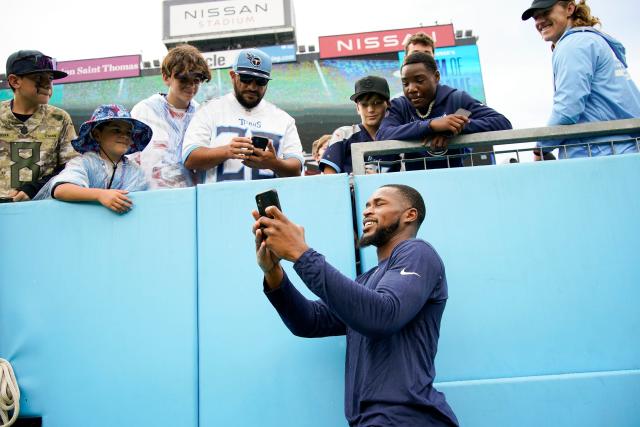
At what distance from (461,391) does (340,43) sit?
2093 centimetres

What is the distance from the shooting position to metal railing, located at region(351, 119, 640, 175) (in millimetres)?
2590

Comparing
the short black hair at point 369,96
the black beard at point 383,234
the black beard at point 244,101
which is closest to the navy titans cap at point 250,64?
the black beard at point 244,101

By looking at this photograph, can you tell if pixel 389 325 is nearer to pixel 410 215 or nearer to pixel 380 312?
pixel 380 312

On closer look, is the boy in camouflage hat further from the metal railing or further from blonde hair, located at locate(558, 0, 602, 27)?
blonde hair, located at locate(558, 0, 602, 27)

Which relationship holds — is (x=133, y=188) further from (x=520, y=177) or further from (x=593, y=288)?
(x=593, y=288)

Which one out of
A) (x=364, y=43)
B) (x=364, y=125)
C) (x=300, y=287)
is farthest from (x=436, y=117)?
(x=364, y=43)

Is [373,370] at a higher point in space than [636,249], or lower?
lower

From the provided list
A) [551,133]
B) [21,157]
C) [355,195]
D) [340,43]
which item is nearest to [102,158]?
[21,157]

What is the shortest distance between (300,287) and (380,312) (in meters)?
0.77

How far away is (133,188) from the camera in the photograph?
9.11ft

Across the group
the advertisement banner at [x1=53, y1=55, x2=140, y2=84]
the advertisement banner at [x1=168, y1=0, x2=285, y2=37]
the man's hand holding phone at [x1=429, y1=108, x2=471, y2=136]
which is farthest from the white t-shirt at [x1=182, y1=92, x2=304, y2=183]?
the advertisement banner at [x1=168, y1=0, x2=285, y2=37]

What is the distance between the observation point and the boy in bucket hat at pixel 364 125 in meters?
3.25

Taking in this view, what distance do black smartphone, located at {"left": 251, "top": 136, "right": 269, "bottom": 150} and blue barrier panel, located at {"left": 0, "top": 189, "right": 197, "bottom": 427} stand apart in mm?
446

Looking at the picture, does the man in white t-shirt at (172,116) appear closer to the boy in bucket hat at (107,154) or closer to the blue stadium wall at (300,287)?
the boy in bucket hat at (107,154)
